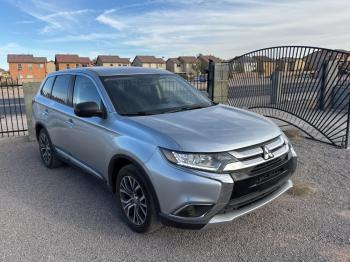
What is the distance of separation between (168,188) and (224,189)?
19.4 inches

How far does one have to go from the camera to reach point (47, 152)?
554 centimetres

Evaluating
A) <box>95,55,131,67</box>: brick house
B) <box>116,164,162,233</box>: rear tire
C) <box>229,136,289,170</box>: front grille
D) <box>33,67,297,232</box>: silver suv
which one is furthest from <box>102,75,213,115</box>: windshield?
<box>95,55,131,67</box>: brick house

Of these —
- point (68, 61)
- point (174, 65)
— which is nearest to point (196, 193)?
point (68, 61)

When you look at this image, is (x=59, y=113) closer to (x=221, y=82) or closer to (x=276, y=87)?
(x=221, y=82)

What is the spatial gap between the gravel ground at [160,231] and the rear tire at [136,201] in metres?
0.13

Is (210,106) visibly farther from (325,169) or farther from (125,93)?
(325,169)

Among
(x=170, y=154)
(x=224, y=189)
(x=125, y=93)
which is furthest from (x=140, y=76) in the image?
(x=224, y=189)

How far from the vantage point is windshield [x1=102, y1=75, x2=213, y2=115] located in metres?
3.69

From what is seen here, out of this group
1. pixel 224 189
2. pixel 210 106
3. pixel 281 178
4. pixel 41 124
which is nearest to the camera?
pixel 224 189

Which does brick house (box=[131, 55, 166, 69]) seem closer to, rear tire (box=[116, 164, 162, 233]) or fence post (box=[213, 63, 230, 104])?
fence post (box=[213, 63, 230, 104])

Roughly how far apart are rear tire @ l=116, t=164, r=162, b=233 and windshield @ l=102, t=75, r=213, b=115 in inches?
29.5

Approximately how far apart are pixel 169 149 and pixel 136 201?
32.9 inches

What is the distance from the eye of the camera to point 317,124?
22.9 feet

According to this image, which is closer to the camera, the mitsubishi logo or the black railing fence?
the mitsubishi logo
